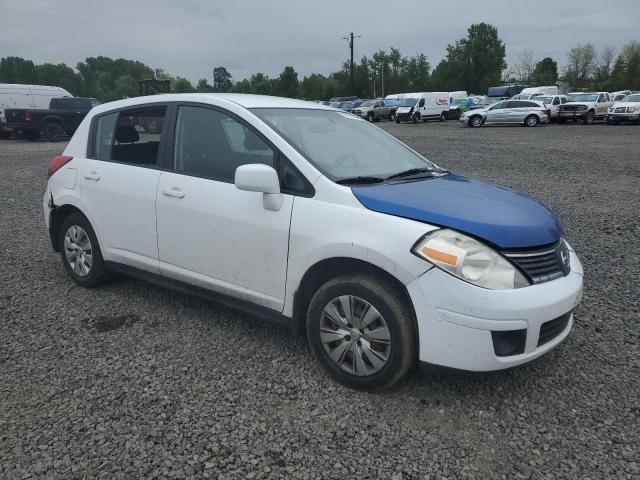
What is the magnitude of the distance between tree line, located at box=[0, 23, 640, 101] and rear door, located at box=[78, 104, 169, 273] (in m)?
74.3

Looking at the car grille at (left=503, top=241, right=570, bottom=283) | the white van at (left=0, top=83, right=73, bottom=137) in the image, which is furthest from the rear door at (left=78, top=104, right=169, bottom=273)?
the white van at (left=0, top=83, right=73, bottom=137)

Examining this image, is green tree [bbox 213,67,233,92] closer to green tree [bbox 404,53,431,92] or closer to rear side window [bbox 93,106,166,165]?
green tree [bbox 404,53,431,92]

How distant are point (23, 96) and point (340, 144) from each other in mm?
23585

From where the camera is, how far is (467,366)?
2.66m

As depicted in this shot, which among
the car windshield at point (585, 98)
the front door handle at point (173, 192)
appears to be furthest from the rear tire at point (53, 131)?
the car windshield at point (585, 98)

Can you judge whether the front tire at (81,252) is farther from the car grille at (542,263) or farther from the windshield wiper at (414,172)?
the car grille at (542,263)

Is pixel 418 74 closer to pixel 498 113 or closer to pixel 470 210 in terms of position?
pixel 498 113

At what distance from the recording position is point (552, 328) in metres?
2.80

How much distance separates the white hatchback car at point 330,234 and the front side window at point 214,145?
0.03 ft

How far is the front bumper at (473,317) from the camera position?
257 cm

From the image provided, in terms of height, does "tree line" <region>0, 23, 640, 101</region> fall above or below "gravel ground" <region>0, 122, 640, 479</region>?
above

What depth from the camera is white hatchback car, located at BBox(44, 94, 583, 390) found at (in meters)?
2.65

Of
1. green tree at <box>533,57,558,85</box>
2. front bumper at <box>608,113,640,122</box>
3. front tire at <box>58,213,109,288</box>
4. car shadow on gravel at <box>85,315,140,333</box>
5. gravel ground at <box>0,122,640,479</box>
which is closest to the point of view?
gravel ground at <box>0,122,640,479</box>

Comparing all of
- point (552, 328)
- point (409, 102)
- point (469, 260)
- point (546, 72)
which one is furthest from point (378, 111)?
point (546, 72)
